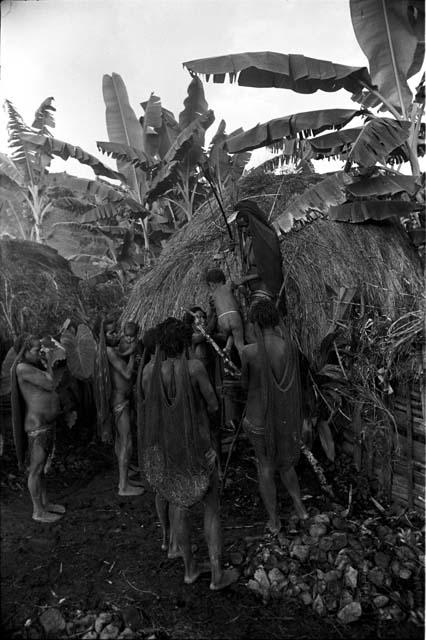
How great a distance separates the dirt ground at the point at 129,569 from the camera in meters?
2.41

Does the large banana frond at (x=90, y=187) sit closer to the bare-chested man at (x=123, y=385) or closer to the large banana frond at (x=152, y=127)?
the large banana frond at (x=152, y=127)

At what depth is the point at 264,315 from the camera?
328 cm

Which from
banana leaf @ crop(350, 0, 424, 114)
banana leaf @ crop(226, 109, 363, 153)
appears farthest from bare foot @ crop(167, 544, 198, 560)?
banana leaf @ crop(350, 0, 424, 114)

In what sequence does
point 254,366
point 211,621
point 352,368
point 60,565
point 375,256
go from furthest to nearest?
point 375,256 < point 352,368 < point 254,366 < point 60,565 < point 211,621

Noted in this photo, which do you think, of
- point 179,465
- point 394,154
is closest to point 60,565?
point 179,465

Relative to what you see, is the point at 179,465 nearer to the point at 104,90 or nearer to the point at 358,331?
the point at 358,331

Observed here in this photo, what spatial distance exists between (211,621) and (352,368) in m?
2.07

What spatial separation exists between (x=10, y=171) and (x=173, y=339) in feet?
20.3

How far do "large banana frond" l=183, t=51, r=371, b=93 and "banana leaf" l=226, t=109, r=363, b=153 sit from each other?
25 cm

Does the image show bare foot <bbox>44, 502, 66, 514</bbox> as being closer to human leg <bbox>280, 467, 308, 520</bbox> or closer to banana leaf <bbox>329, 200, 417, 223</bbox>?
human leg <bbox>280, 467, 308, 520</bbox>

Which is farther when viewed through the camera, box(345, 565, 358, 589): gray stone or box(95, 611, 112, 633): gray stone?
box(345, 565, 358, 589): gray stone

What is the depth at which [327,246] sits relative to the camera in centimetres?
489

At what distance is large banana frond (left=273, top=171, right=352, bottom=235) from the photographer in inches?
194

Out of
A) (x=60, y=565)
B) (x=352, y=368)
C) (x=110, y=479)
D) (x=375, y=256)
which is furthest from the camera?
(x=375, y=256)
